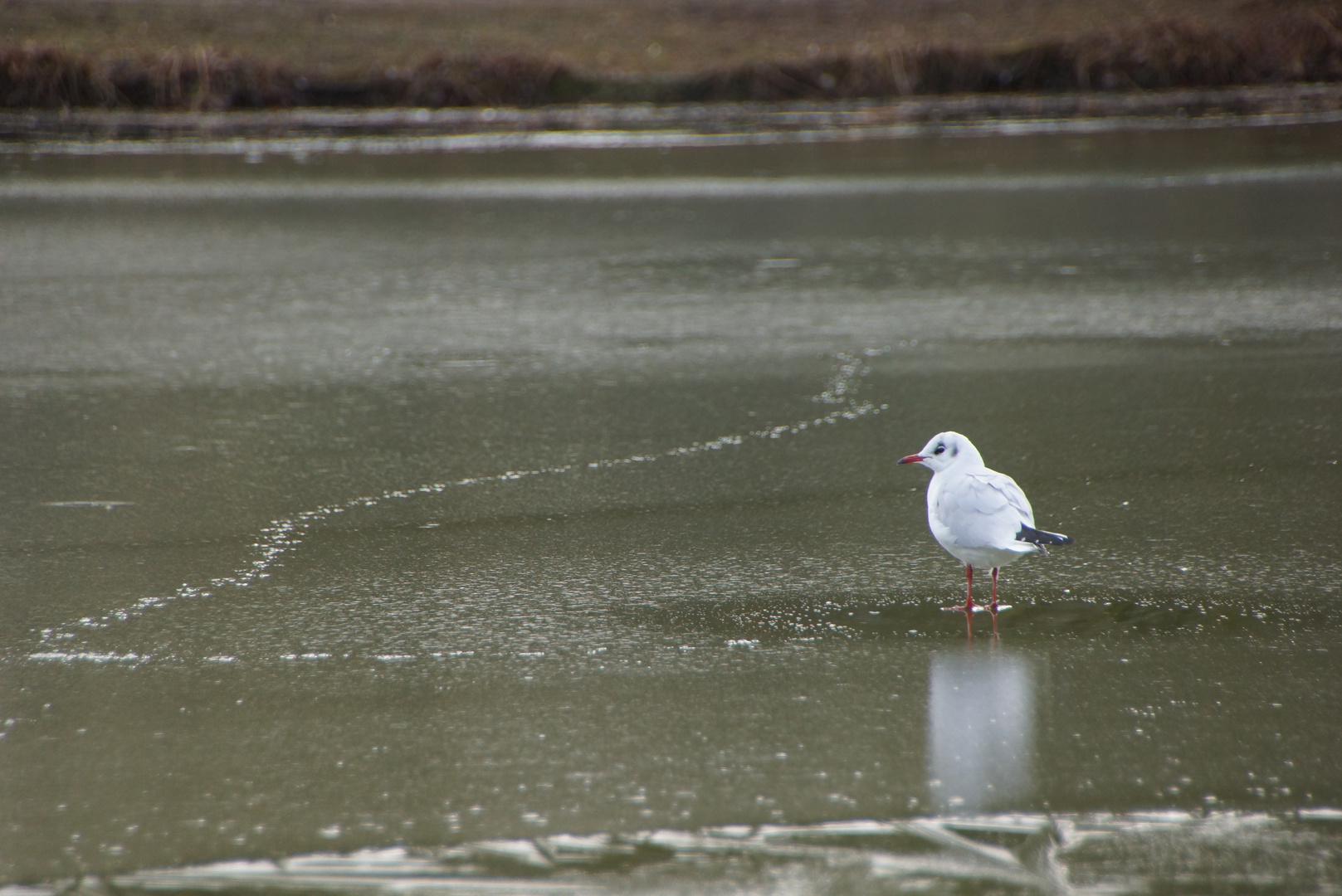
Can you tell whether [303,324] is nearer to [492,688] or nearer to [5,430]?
[5,430]

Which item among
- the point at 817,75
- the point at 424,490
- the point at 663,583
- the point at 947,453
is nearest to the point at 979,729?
the point at 947,453

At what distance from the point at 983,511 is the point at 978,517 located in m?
0.02

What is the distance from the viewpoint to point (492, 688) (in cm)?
269

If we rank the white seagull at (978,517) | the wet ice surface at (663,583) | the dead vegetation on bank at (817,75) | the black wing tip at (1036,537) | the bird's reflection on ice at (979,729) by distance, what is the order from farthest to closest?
1. the dead vegetation on bank at (817,75)
2. the white seagull at (978,517)
3. the black wing tip at (1036,537)
4. the bird's reflection on ice at (979,729)
5. the wet ice surface at (663,583)

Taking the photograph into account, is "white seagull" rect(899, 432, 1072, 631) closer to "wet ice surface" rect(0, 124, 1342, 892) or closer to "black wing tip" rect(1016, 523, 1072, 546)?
"black wing tip" rect(1016, 523, 1072, 546)

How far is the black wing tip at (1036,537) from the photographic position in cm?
274

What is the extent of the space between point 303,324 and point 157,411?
1.35 metres

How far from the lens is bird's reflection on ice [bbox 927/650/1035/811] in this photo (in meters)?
2.30

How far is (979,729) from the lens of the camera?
2.50 metres

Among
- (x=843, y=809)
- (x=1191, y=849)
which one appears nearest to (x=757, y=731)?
(x=843, y=809)

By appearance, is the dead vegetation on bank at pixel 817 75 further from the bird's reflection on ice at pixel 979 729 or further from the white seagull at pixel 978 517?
the bird's reflection on ice at pixel 979 729

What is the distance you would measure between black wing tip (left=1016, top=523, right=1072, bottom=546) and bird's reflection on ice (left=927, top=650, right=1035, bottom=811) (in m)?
0.25

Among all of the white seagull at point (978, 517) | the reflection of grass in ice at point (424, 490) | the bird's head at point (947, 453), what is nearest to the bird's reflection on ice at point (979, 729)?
the white seagull at point (978, 517)

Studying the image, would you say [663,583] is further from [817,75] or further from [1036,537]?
[817,75]
